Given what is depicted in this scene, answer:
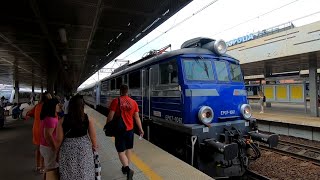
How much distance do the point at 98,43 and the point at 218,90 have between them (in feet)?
28.5

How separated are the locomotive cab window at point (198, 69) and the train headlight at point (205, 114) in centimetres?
80

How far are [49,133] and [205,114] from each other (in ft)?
11.5

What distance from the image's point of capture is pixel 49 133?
447cm

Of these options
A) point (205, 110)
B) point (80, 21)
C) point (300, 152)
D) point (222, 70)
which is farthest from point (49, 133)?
point (300, 152)

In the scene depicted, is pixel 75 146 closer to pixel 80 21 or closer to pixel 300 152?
pixel 80 21

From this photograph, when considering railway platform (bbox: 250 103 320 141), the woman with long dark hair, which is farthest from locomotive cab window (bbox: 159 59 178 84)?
railway platform (bbox: 250 103 320 141)

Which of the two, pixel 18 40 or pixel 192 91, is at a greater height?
pixel 18 40

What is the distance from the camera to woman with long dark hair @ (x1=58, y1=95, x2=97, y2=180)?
3.52 metres

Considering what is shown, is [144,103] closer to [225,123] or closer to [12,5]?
[225,123]

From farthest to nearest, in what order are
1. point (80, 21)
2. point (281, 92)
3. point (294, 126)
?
point (281, 92), point (294, 126), point (80, 21)

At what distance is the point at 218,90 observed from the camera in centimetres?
718

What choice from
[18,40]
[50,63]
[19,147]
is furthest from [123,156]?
→ [50,63]

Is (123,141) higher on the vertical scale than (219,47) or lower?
lower

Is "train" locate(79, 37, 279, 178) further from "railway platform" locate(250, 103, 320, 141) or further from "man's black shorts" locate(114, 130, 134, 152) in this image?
"railway platform" locate(250, 103, 320, 141)
